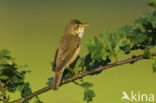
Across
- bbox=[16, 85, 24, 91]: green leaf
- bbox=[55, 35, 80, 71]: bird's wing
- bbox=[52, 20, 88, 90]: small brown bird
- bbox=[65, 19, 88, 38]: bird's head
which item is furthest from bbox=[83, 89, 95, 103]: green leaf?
bbox=[65, 19, 88, 38]: bird's head

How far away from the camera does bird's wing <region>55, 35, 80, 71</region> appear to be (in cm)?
195

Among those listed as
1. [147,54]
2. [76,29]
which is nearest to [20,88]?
[147,54]

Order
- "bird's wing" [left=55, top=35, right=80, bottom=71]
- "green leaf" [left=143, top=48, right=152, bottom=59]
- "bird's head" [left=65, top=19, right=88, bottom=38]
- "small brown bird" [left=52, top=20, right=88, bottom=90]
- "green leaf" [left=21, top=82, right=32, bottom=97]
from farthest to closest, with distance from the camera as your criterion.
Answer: "bird's head" [left=65, top=19, right=88, bottom=38] → "bird's wing" [left=55, top=35, right=80, bottom=71] → "small brown bird" [left=52, top=20, right=88, bottom=90] → "green leaf" [left=21, top=82, right=32, bottom=97] → "green leaf" [left=143, top=48, right=152, bottom=59]

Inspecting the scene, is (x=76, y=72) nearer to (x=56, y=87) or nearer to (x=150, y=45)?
(x=56, y=87)

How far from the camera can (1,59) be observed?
4.58 feet

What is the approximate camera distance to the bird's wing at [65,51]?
6.41ft

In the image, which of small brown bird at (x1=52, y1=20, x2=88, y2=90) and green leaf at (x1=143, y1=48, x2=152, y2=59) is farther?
small brown bird at (x1=52, y1=20, x2=88, y2=90)

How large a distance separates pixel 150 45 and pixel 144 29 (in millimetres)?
75

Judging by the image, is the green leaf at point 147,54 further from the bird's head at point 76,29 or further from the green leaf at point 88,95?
the bird's head at point 76,29

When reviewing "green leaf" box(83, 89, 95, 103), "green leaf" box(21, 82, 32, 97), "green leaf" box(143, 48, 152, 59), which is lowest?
"green leaf" box(83, 89, 95, 103)

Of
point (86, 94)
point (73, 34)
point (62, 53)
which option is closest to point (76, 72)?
point (86, 94)

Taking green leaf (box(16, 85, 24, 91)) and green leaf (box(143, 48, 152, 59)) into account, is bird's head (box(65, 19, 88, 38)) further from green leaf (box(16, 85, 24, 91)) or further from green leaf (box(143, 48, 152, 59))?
green leaf (box(143, 48, 152, 59))

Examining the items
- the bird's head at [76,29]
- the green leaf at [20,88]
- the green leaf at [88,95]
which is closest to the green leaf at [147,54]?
the green leaf at [88,95]

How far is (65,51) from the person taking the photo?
2.09m
